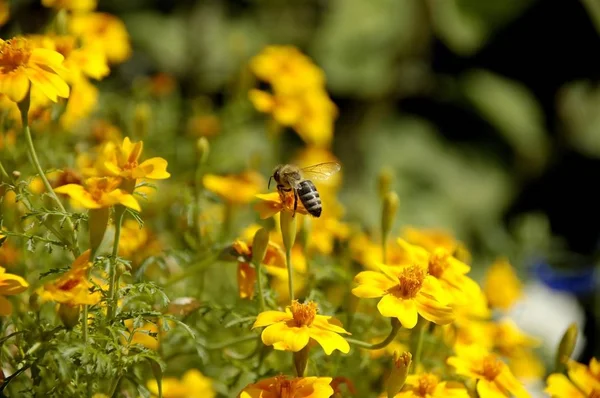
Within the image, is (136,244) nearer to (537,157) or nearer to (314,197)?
(314,197)

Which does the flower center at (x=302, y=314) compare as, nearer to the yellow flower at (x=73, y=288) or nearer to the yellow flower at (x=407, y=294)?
the yellow flower at (x=407, y=294)

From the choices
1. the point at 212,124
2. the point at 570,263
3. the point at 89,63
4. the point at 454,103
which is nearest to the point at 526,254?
the point at 570,263

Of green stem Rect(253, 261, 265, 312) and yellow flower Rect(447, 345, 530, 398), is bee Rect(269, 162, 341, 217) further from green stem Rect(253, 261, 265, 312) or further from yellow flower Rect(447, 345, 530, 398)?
yellow flower Rect(447, 345, 530, 398)

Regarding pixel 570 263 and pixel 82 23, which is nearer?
pixel 82 23

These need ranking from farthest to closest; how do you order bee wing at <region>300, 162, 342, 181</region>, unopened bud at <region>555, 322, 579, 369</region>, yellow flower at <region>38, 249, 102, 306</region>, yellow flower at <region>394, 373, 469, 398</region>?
bee wing at <region>300, 162, 342, 181</region>
unopened bud at <region>555, 322, 579, 369</region>
yellow flower at <region>394, 373, 469, 398</region>
yellow flower at <region>38, 249, 102, 306</region>

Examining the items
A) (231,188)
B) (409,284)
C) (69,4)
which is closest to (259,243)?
(409,284)

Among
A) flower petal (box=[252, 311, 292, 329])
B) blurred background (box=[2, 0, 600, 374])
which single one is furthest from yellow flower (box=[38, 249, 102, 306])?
blurred background (box=[2, 0, 600, 374])
